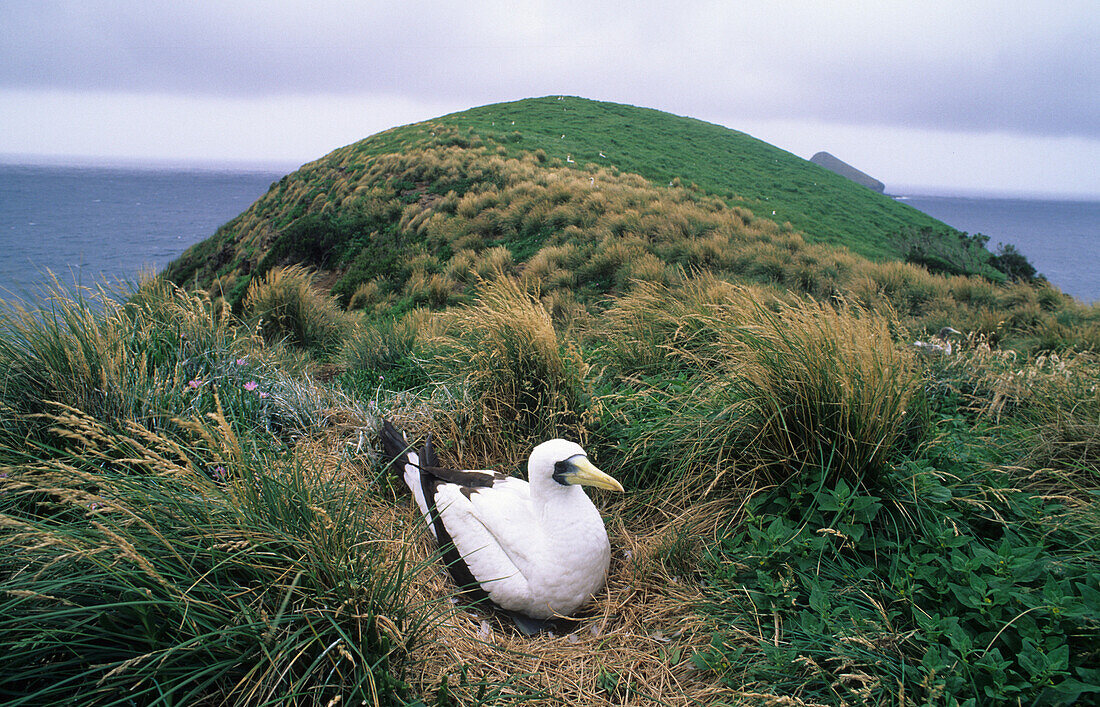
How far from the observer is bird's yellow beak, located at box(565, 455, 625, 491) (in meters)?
2.43

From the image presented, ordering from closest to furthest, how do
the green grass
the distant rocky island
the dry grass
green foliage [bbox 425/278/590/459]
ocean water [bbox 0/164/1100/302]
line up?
the dry grass < green foliage [bbox 425/278/590/459] < ocean water [bbox 0/164/1100/302] < the green grass < the distant rocky island

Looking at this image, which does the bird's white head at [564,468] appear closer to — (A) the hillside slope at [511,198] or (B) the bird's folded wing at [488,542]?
(B) the bird's folded wing at [488,542]

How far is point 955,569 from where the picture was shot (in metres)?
1.96

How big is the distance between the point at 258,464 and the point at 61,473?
0.62 m

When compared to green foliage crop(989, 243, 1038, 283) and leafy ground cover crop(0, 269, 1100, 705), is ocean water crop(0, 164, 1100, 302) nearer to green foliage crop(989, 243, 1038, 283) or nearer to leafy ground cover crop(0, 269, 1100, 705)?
green foliage crop(989, 243, 1038, 283)

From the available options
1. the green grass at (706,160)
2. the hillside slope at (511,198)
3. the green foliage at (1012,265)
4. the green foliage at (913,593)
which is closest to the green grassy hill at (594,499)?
the green foliage at (913,593)

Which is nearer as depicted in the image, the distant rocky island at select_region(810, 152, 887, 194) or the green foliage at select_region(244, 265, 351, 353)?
the green foliage at select_region(244, 265, 351, 353)

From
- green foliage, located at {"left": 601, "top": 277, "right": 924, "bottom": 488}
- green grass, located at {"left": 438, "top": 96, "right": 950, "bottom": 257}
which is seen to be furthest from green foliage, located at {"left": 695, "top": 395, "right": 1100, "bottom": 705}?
green grass, located at {"left": 438, "top": 96, "right": 950, "bottom": 257}

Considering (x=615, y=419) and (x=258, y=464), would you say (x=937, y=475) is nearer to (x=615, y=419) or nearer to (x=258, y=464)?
(x=615, y=419)

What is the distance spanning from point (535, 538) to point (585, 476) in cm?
40

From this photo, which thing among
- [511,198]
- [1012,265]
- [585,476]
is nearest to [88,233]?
[511,198]

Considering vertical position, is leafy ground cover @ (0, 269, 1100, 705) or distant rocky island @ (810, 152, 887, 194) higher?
distant rocky island @ (810, 152, 887, 194)

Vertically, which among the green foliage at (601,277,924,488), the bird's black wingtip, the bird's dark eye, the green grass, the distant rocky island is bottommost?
the bird's black wingtip

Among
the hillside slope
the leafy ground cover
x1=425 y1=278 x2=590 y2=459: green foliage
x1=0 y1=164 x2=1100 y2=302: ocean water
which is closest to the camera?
the leafy ground cover
